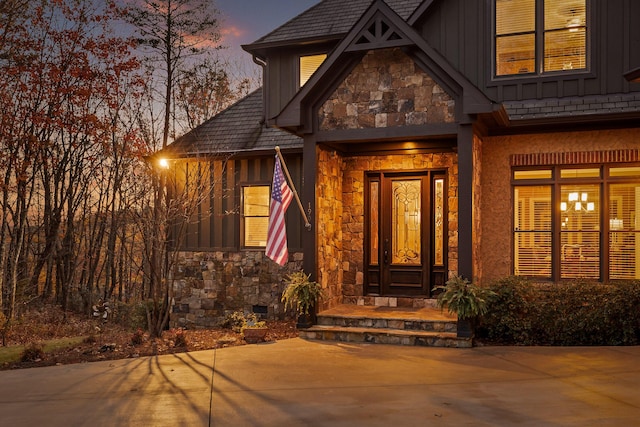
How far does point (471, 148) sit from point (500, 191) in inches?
69.1

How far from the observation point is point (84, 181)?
1800 centimetres

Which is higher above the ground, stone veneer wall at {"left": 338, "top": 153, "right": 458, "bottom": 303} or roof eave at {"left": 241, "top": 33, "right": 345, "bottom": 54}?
roof eave at {"left": 241, "top": 33, "right": 345, "bottom": 54}

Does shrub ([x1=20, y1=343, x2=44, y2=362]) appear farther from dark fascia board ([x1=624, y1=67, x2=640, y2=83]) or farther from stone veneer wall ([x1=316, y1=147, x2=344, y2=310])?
dark fascia board ([x1=624, y1=67, x2=640, y2=83])

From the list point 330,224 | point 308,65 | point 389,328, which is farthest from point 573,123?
point 308,65

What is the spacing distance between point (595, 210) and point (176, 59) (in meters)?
13.9

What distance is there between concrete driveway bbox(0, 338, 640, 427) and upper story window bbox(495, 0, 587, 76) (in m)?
5.24

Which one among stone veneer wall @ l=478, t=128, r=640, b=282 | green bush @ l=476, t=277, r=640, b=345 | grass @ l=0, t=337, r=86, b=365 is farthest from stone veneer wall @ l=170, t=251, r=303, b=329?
green bush @ l=476, t=277, r=640, b=345

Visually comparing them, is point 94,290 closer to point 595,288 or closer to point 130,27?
point 130,27

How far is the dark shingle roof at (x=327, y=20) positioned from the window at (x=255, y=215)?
3421 millimetres

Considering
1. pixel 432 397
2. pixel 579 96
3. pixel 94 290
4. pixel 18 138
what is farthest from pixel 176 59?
pixel 432 397

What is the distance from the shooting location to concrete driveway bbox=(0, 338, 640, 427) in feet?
18.3

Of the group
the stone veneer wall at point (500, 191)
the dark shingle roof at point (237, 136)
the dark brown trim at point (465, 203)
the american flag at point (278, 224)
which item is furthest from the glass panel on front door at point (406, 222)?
A: the american flag at point (278, 224)

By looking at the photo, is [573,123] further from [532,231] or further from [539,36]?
[532,231]

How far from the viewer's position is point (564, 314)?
9281mm
